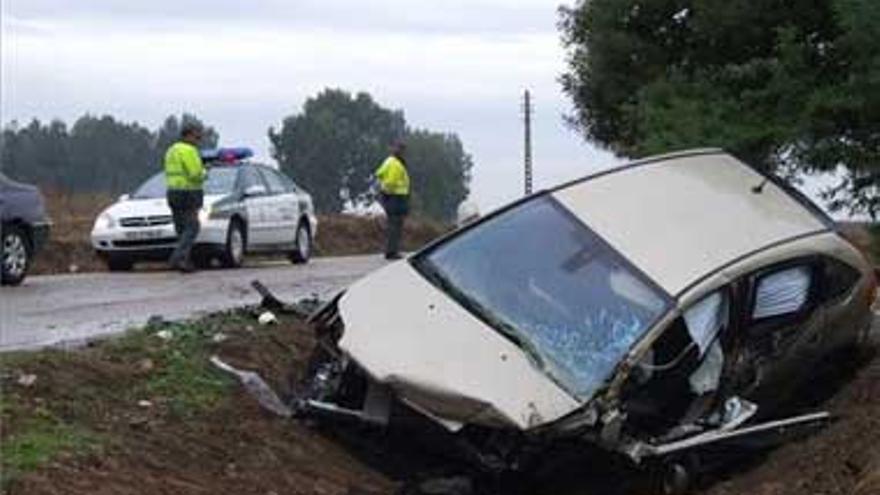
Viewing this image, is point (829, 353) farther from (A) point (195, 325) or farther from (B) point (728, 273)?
(A) point (195, 325)

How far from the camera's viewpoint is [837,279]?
8.83 m

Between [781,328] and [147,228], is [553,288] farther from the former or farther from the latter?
[147,228]

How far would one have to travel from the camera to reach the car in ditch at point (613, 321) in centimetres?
753

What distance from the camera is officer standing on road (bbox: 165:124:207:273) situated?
59.3 ft

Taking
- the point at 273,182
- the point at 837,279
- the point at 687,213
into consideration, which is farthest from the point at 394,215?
the point at 687,213

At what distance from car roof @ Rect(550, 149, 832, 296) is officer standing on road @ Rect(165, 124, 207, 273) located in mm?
9757

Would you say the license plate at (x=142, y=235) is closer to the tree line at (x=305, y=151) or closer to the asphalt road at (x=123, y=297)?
the asphalt road at (x=123, y=297)

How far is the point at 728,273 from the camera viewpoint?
7969 millimetres

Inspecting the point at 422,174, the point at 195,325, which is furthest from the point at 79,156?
the point at 195,325

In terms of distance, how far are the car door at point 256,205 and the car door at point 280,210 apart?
5.6 inches

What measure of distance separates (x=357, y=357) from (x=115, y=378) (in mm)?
1460

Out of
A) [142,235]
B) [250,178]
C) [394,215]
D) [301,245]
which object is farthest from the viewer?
[301,245]

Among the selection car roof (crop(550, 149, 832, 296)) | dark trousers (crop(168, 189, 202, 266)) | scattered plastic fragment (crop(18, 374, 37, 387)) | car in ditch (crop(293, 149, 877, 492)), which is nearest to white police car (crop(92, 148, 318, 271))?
dark trousers (crop(168, 189, 202, 266))

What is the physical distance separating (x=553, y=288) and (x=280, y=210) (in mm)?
14209
